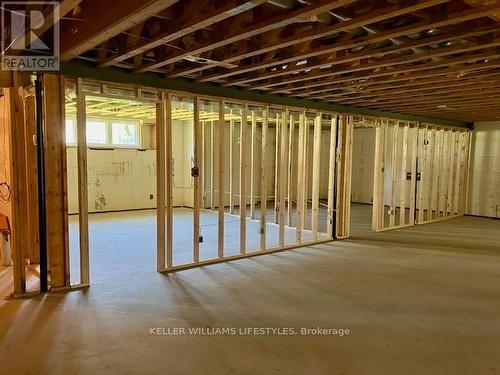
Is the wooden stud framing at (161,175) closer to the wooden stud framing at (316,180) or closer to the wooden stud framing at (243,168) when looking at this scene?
the wooden stud framing at (243,168)

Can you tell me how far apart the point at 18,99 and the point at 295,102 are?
138 inches

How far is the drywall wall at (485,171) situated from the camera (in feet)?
28.4

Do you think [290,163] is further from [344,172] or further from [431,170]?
[431,170]

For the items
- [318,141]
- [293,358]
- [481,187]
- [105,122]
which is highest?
[105,122]

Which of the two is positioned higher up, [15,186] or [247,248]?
[15,186]

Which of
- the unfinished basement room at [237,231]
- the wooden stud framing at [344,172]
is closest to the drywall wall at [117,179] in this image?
the unfinished basement room at [237,231]

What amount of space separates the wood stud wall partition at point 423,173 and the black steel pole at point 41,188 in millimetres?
5356

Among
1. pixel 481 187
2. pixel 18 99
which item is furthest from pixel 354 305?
pixel 481 187

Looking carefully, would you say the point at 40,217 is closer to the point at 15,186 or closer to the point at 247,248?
the point at 15,186

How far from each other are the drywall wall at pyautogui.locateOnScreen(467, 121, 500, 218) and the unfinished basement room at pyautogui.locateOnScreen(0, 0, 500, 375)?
2.67 metres

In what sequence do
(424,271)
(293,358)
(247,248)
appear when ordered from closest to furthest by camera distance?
(293,358) < (424,271) < (247,248)

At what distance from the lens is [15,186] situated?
355 cm

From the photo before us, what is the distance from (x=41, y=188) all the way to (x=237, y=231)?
367cm

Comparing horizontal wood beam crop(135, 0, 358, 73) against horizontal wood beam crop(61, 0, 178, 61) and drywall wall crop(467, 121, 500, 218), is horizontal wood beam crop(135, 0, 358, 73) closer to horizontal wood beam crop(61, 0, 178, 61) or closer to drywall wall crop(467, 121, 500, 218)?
horizontal wood beam crop(61, 0, 178, 61)
